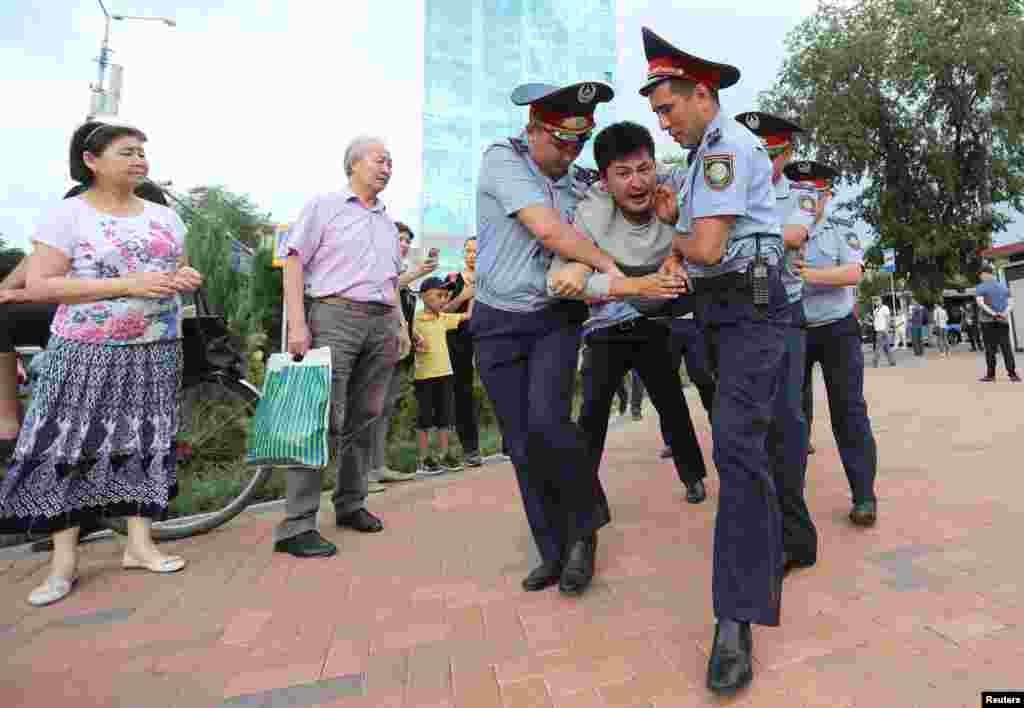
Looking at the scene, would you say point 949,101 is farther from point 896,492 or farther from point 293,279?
point 293,279

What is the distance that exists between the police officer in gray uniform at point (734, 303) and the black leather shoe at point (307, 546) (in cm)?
206

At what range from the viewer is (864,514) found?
132 inches

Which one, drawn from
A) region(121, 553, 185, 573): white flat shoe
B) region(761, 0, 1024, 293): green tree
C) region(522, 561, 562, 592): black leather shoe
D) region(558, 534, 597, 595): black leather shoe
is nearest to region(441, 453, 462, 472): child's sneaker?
region(121, 553, 185, 573): white flat shoe

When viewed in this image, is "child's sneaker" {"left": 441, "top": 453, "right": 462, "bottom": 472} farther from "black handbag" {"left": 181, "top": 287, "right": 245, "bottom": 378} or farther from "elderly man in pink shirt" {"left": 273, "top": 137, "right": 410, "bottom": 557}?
"black handbag" {"left": 181, "top": 287, "right": 245, "bottom": 378}

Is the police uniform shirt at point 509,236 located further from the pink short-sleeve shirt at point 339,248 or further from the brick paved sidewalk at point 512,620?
the brick paved sidewalk at point 512,620

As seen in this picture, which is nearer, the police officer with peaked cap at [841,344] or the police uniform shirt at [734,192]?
the police uniform shirt at [734,192]

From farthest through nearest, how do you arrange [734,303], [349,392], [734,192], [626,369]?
[349,392]
[626,369]
[734,303]
[734,192]

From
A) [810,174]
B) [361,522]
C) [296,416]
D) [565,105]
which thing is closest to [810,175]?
[810,174]

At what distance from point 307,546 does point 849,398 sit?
113 inches

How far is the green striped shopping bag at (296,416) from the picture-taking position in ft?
10.8

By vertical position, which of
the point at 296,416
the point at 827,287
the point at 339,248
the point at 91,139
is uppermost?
the point at 91,139

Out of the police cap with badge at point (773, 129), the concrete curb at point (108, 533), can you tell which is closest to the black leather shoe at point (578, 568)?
the police cap with badge at point (773, 129)

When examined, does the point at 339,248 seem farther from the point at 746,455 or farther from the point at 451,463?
the point at 451,463

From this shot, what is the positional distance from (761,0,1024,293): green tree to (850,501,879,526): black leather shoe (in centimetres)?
2229
